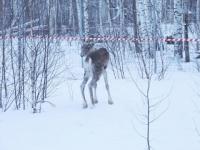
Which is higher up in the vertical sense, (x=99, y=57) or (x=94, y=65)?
(x=99, y=57)

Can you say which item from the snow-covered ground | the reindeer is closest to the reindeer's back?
the reindeer

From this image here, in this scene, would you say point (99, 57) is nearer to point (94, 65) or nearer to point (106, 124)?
point (94, 65)

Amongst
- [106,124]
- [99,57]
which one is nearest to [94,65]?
[99,57]

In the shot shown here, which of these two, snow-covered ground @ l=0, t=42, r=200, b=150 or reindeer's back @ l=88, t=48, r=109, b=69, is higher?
reindeer's back @ l=88, t=48, r=109, b=69

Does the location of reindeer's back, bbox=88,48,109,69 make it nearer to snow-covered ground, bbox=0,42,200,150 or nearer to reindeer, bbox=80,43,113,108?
reindeer, bbox=80,43,113,108

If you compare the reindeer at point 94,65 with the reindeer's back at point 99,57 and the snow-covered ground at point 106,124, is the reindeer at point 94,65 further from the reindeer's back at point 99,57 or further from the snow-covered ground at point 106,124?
the snow-covered ground at point 106,124

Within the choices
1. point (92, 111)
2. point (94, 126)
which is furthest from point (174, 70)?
point (94, 126)

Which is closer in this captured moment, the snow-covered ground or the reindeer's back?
the snow-covered ground

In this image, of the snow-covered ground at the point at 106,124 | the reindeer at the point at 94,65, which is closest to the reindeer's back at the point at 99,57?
the reindeer at the point at 94,65

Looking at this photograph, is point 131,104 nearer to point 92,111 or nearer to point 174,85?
point 92,111

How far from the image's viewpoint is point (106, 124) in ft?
23.5

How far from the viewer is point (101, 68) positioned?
8273 mm

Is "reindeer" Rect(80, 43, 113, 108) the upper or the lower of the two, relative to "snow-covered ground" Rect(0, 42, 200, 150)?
upper

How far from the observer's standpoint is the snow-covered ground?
625 cm
